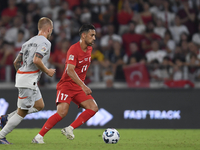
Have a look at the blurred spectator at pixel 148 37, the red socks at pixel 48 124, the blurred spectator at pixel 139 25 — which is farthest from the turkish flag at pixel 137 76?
the red socks at pixel 48 124

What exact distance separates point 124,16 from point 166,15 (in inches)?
55.6

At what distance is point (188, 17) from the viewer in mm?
12109

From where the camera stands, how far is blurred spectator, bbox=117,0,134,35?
1225cm

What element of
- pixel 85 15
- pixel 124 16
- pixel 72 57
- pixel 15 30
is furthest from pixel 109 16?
pixel 72 57

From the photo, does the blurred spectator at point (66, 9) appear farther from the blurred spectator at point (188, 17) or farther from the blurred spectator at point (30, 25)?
the blurred spectator at point (188, 17)

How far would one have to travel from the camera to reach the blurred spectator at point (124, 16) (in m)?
12.2

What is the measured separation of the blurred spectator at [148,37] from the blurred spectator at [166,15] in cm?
68

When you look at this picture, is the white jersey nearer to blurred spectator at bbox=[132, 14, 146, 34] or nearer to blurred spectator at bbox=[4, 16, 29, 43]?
blurred spectator at bbox=[4, 16, 29, 43]

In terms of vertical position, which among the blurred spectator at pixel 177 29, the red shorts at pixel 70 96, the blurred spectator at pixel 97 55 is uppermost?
the blurred spectator at pixel 177 29

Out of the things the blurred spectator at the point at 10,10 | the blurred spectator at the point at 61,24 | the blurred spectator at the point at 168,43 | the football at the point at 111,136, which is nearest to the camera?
the football at the point at 111,136

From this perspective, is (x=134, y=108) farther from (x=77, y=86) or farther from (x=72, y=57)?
(x=72, y=57)

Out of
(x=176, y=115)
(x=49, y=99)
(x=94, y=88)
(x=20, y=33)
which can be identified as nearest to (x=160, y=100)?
(x=176, y=115)

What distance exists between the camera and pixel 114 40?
37.1ft

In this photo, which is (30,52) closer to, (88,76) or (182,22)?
(88,76)
